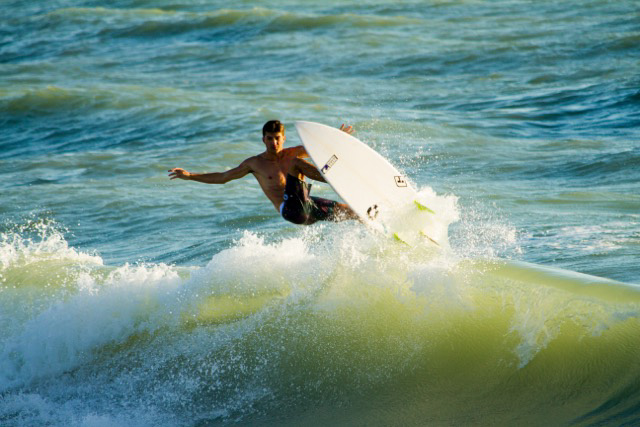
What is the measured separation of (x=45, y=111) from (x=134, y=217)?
10.1m

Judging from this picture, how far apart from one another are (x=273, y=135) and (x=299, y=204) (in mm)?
692

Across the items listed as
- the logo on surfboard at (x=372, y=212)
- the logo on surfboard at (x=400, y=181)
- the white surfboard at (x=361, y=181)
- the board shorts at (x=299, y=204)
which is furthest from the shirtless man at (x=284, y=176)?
the logo on surfboard at (x=400, y=181)

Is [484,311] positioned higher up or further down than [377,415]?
higher up

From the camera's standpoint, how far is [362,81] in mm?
21547

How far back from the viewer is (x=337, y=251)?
7766 millimetres

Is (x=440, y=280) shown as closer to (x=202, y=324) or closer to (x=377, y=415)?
(x=377, y=415)

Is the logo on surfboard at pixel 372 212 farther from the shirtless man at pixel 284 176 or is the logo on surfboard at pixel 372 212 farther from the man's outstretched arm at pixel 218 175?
the man's outstretched arm at pixel 218 175

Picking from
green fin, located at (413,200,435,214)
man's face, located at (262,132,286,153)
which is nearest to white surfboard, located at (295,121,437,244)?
green fin, located at (413,200,435,214)

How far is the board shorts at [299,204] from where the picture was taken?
750cm

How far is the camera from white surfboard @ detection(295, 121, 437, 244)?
781cm

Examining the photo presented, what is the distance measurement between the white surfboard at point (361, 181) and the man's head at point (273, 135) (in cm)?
42

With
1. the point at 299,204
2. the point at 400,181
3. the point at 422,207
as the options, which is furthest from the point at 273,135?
the point at 422,207

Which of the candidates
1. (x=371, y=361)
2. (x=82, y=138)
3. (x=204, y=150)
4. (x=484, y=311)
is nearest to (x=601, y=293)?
(x=484, y=311)

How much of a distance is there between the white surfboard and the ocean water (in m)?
0.22
